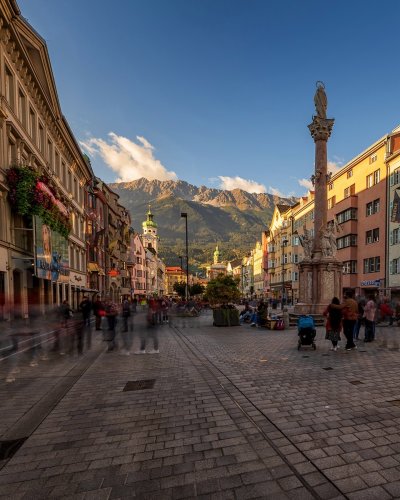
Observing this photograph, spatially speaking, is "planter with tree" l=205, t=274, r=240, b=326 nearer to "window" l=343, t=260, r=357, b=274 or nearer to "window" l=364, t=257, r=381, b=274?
"window" l=364, t=257, r=381, b=274

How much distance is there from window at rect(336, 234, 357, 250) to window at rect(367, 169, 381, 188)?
260 inches

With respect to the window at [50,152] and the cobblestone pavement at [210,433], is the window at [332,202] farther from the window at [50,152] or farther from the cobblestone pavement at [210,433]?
the cobblestone pavement at [210,433]

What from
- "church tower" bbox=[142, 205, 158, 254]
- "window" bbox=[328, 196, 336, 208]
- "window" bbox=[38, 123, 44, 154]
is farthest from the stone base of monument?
"church tower" bbox=[142, 205, 158, 254]

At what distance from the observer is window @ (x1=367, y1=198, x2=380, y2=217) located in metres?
36.2

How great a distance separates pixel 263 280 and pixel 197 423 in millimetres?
78417

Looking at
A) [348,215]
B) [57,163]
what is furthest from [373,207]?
[57,163]

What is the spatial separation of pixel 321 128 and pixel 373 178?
19.5 metres

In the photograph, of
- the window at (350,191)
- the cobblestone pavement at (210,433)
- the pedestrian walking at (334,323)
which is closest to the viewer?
the cobblestone pavement at (210,433)

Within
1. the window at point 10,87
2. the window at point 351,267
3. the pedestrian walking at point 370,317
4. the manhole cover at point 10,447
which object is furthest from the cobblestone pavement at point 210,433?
the window at point 351,267

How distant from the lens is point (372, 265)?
36.9m

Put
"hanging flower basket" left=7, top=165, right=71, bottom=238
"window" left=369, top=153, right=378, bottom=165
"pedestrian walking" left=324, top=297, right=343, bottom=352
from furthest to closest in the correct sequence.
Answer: "window" left=369, top=153, right=378, bottom=165
"hanging flower basket" left=7, top=165, right=71, bottom=238
"pedestrian walking" left=324, top=297, right=343, bottom=352

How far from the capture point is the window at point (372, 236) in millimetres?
36166

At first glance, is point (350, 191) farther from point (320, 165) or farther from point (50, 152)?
point (50, 152)

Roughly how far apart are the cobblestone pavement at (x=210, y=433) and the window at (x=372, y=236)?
32812mm
